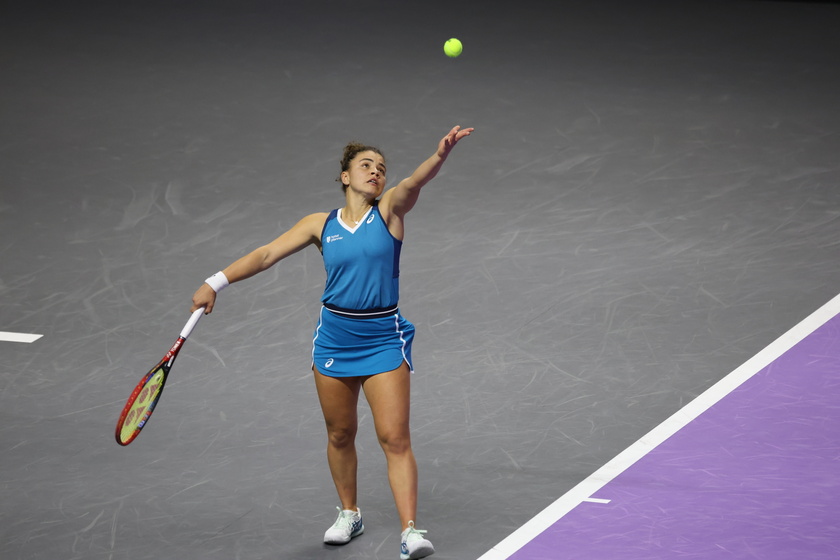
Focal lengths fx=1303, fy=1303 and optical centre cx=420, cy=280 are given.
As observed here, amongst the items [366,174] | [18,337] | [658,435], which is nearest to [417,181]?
[366,174]

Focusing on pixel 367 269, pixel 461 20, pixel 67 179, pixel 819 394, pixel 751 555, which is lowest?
pixel 751 555

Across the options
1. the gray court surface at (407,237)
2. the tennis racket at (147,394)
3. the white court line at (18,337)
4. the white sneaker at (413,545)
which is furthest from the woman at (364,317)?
the white court line at (18,337)

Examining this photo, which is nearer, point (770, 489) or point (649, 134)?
point (770, 489)

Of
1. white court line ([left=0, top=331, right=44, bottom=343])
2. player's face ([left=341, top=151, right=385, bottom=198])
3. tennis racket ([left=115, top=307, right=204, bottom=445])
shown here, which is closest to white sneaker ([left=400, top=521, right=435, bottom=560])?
tennis racket ([left=115, top=307, right=204, bottom=445])

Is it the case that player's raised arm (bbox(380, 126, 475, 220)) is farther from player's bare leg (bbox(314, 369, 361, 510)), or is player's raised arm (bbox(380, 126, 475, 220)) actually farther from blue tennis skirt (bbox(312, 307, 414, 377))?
player's bare leg (bbox(314, 369, 361, 510))

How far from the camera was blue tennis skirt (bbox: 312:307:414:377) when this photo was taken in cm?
603

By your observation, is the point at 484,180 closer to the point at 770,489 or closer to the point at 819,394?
the point at 819,394

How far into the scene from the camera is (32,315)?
30.3 ft

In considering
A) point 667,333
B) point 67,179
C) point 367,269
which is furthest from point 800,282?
point 67,179

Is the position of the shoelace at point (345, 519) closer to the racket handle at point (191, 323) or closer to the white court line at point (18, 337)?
the racket handle at point (191, 323)

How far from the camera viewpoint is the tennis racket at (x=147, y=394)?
19.7ft

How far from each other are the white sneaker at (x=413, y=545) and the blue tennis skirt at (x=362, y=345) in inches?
29.3

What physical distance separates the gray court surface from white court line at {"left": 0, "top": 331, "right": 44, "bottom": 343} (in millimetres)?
96

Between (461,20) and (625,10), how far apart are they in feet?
6.69
